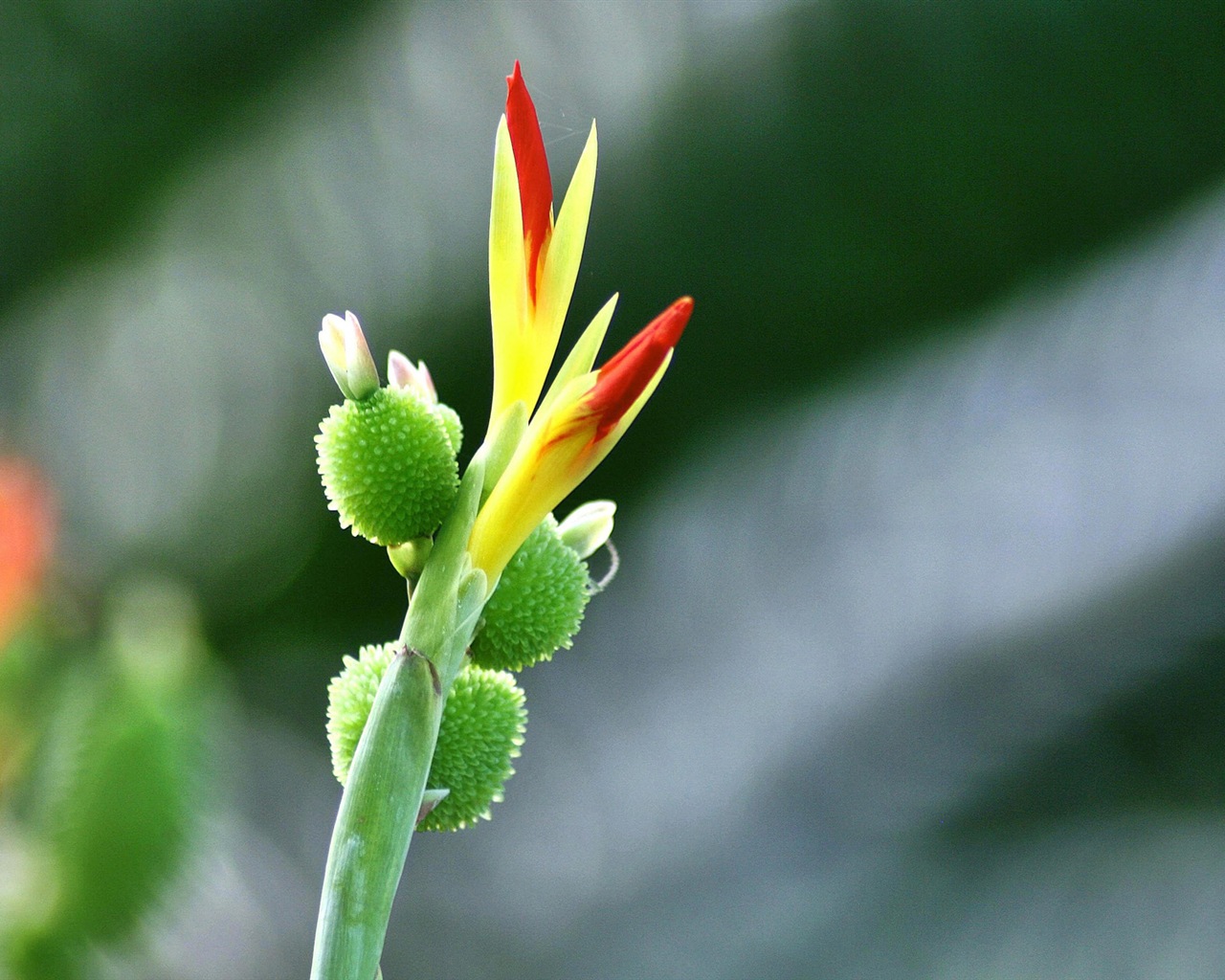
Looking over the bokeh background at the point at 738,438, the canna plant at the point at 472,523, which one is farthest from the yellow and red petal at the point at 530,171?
the bokeh background at the point at 738,438

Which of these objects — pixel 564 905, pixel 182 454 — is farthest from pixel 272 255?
pixel 564 905

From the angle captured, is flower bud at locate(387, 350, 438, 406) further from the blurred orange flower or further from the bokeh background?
the bokeh background

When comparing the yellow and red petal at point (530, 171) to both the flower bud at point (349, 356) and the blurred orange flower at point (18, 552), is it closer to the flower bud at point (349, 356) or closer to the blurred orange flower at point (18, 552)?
the flower bud at point (349, 356)

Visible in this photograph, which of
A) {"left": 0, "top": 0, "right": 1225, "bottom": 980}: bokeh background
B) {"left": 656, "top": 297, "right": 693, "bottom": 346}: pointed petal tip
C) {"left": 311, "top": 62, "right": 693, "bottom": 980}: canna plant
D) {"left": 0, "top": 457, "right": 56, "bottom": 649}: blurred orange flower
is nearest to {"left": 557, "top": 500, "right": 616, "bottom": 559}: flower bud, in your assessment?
{"left": 311, "top": 62, "right": 693, "bottom": 980}: canna plant

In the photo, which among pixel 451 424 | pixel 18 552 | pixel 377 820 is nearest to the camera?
pixel 377 820

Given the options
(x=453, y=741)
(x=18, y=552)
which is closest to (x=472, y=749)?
(x=453, y=741)

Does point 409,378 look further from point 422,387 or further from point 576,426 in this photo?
point 576,426

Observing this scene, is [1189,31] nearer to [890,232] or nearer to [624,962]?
[890,232]
